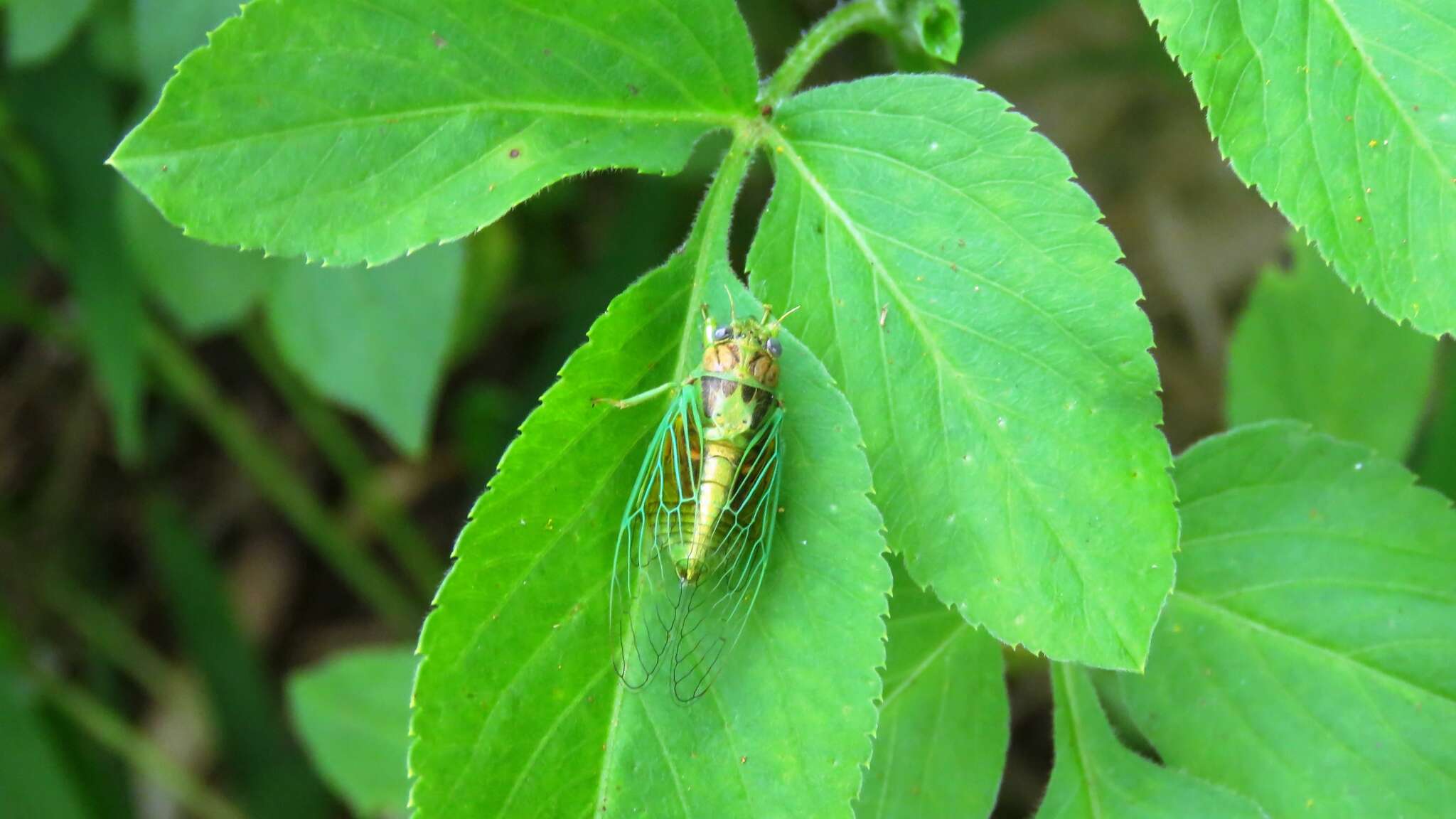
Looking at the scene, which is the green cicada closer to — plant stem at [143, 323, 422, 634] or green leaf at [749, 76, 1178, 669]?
green leaf at [749, 76, 1178, 669]

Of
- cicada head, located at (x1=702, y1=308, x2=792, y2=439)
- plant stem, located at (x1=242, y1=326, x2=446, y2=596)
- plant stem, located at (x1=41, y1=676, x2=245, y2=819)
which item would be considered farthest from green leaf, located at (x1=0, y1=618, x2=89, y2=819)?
cicada head, located at (x1=702, y1=308, x2=792, y2=439)

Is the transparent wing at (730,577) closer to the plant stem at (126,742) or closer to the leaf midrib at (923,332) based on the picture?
the leaf midrib at (923,332)

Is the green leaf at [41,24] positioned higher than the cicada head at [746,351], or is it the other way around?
Answer: the green leaf at [41,24]

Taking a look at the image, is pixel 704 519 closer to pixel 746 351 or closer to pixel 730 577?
pixel 730 577

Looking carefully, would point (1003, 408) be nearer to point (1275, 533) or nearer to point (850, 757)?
point (850, 757)

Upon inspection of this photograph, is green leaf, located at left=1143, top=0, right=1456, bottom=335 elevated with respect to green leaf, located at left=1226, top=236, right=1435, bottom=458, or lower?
elevated

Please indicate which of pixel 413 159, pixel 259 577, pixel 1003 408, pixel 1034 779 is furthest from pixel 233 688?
pixel 1003 408

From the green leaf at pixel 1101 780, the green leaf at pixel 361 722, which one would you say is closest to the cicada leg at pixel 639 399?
the green leaf at pixel 1101 780
